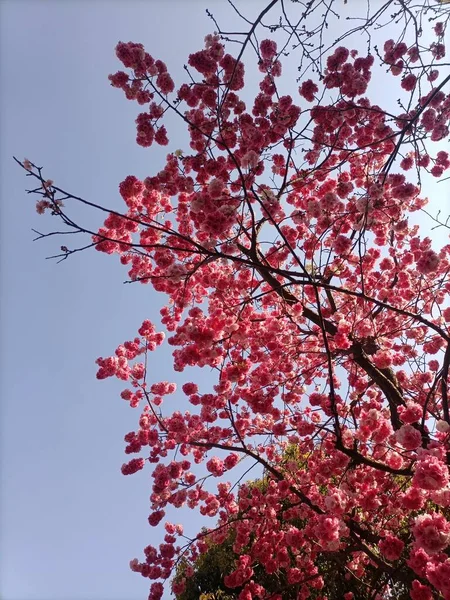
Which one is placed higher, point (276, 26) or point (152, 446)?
point (276, 26)

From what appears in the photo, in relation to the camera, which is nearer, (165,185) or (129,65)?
(129,65)

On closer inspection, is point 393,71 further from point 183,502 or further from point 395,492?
point 183,502

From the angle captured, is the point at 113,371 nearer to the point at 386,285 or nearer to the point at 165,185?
the point at 165,185

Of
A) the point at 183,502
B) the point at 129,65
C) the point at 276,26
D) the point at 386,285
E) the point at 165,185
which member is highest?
the point at 129,65

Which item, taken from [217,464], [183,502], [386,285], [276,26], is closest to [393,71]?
[276,26]

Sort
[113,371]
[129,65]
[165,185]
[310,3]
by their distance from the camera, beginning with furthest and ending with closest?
[113,371] < [165,185] < [129,65] < [310,3]

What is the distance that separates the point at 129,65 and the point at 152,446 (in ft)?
17.0

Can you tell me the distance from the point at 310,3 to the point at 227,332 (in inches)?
143

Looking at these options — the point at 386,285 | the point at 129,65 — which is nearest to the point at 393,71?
the point at 386,285

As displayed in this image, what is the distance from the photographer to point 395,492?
5121 millimetres

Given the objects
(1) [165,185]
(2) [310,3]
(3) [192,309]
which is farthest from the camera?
(3) [192,309]

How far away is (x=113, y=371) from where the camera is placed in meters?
6.75

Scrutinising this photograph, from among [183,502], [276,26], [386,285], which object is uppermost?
[276,26]

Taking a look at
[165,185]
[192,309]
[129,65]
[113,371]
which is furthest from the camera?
[113,371]
